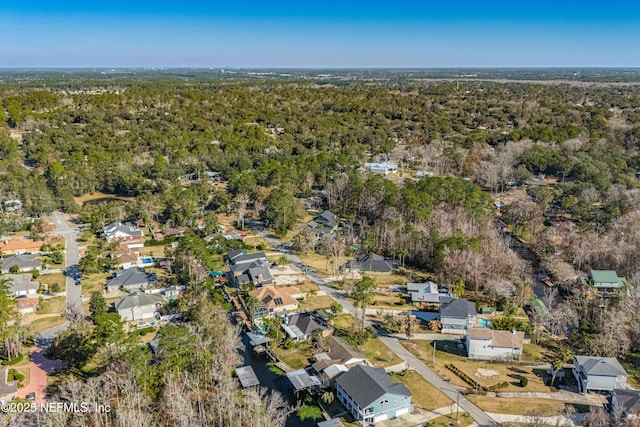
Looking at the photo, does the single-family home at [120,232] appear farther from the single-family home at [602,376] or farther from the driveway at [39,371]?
the single-family home at [602,376]

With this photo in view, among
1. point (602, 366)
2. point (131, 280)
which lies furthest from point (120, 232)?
point (602, 366)

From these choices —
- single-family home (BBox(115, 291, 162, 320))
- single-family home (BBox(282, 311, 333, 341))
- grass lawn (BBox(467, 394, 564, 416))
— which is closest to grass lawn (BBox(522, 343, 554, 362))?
grass lawn (BBox(467, 394, 564, 416))

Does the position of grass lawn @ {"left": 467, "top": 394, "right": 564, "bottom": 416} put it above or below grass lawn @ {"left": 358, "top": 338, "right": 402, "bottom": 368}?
above

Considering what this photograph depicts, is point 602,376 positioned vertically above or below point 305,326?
above

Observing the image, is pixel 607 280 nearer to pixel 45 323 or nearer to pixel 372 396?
pixel 372 396

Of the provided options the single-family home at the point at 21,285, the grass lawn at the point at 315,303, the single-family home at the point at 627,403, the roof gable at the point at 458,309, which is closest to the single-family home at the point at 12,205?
the single-family home at the point at 21,285

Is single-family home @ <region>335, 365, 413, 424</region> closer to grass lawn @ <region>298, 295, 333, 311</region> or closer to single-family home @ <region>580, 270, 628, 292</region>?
grass lawn @ <region>298, 295, 333, 311</region>

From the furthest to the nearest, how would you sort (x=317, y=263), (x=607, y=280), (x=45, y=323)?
(x=317, y=263)
(x=607, y=280)
(x=45, y=323)
